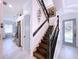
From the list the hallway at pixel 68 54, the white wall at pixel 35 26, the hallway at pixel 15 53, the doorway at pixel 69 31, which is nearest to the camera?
the hallway at pixel 68 54

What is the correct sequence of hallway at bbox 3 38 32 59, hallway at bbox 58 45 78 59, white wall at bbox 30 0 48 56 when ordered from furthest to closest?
white wall at bbox 30 0 48 56, hallway at bbox 3 38 32 59, hallway at bbox 58 45 78 59

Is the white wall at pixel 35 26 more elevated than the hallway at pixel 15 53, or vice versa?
the white wall at pixel 35 26

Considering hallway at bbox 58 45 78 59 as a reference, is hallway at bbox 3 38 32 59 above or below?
below

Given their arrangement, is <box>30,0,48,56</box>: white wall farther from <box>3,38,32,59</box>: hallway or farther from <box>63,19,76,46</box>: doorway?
<box>63,19,76,46</box>: doorway

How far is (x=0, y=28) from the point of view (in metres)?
3.09


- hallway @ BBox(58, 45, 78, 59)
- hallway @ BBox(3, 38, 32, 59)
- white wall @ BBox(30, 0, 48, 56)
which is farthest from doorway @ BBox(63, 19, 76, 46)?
hallway @ BBox(3, 38, 32, 59)

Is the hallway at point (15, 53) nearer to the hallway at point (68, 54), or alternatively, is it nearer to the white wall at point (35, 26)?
the white wall at point (35, 26)

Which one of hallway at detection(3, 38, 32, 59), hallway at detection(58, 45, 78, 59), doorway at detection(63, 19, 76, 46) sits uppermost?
doorway at detection(63, 19, 76, 46)

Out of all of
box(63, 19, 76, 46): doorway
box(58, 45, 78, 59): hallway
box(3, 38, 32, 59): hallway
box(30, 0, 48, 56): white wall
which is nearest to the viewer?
box(58, 45, 78, 59): hallway

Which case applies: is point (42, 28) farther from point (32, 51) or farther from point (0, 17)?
point (0, 17)

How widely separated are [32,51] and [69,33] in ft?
11.0

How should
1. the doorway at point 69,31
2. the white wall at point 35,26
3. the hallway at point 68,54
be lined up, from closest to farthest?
1. the hallway at point 68,54
2. the white wall at point 35,26
3. the doorway at point 69,31

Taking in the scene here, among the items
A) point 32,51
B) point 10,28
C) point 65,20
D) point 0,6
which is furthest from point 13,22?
point 0,6

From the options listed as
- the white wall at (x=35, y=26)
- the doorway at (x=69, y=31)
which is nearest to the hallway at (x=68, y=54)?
the white wall at (x=35, y=26)
